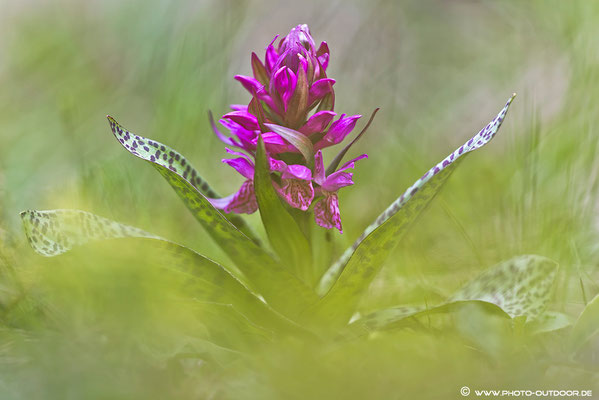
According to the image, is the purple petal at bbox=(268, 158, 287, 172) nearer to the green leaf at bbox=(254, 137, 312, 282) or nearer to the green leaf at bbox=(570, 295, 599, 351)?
the green leaf at bbox=(254, 137, 312, 282)

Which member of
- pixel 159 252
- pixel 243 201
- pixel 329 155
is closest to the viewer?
pixel 159 252

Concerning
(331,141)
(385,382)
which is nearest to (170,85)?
(331,141)

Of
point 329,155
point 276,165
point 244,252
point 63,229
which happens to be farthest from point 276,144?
point 329,155

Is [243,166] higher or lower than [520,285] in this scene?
higher

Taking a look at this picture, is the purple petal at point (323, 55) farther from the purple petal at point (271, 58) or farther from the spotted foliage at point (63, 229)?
the spotted foliage at point (63, 229)

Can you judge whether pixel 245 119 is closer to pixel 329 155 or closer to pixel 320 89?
pixel 320 89

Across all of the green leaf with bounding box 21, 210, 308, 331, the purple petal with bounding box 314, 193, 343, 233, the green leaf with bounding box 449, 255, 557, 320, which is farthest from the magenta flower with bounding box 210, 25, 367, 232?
the green leaf with bounding box 449, 255, 557, 320

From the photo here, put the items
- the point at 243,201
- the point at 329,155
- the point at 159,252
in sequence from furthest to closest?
1. the point at 329,155
2. the point at 243,201
3. the point at 159,252

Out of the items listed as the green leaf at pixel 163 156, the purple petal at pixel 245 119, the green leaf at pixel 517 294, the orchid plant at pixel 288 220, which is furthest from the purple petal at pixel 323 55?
the green leaf at pixel 517 294
